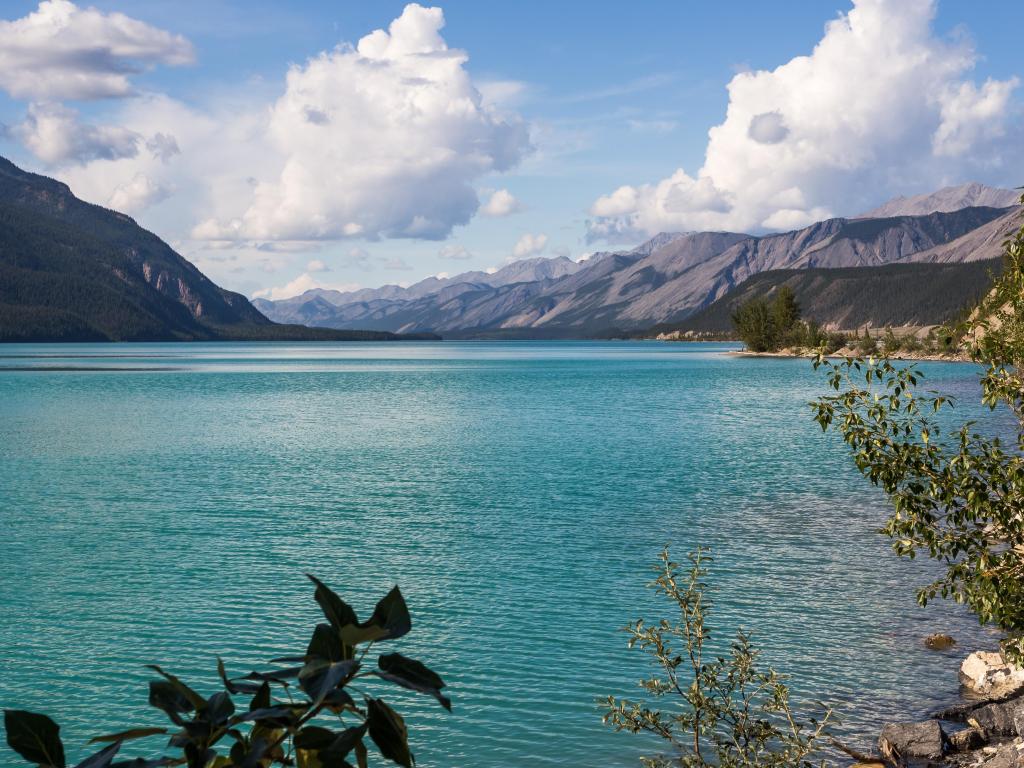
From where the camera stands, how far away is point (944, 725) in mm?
18438

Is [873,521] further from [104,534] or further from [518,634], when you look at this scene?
[104,534]

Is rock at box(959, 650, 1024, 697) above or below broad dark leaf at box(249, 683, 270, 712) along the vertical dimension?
below

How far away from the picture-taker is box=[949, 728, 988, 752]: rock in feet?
57.0

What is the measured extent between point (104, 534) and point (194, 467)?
65.1ft

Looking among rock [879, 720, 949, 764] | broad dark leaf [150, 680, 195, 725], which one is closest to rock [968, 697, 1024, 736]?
rock [879, 720, 949, 764]

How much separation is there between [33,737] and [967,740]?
61.7 ft

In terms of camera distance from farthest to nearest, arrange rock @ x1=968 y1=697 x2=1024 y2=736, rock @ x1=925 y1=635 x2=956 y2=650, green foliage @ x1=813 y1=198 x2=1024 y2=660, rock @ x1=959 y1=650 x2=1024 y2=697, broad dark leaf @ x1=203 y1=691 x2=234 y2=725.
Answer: rock @ x1=925 y1=635 x2=956 y2=650 < rock @ x1=959 y1=650 x2=1024 y2=697 < rock @ x1=968 y1=697 x2=1024 y2=736 < green foliage @ x1=813 y1=198 x2=1024 y2=660 < broad dark leaf @ x1=203 y1=691 x2=234 y2=725

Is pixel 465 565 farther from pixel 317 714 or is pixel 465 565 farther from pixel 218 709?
pixel 317 714

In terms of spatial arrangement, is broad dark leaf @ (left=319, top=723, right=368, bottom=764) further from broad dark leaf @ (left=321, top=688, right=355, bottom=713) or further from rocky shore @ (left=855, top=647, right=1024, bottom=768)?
rocky shore @ (left=855, top=647, right=1024, bottom=768)

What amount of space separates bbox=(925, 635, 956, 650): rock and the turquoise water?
0.33 m

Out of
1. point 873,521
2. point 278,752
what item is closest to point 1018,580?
point 278,752

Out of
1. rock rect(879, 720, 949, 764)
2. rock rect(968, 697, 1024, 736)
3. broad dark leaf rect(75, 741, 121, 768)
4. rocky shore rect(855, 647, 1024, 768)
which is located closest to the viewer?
broad dark leaf rect(75, 741, 121, 768)

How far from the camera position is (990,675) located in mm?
20266

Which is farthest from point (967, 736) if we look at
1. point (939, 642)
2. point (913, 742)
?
point (939, 642)
